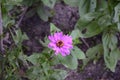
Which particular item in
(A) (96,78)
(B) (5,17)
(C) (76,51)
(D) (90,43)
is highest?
(B) (5,17)

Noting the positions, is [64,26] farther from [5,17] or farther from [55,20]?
[5,17]

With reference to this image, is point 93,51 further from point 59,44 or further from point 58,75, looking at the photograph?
point 59,44

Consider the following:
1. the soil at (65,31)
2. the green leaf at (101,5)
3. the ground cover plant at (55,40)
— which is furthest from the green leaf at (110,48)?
the soil at (65,31)

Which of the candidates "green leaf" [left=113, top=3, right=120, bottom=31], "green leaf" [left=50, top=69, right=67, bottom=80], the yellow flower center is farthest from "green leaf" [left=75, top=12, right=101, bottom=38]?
the yellow flower center

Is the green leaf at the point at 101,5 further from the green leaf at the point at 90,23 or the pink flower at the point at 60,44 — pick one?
the pink flower at the point at 60,44

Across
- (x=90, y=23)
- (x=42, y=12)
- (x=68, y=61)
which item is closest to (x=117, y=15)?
(x=90, y=23)

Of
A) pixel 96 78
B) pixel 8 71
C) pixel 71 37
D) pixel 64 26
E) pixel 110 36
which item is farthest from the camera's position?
pixel 64 26

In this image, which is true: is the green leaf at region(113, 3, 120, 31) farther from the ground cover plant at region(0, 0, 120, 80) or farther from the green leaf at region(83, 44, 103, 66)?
the green leaf at region(83, 44, 103, 66)

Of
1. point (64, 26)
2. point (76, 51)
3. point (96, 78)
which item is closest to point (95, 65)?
point (96, 78)
